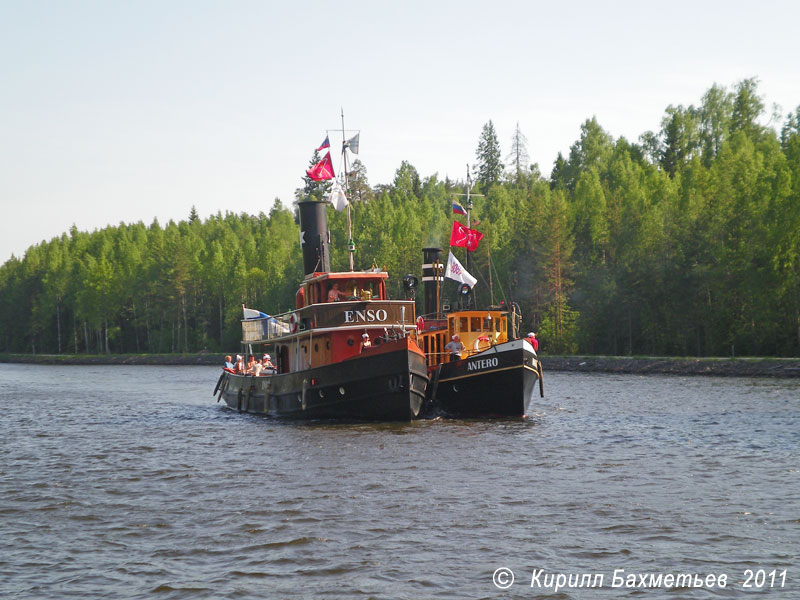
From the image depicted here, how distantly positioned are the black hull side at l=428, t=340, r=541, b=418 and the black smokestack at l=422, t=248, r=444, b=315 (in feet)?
19.4

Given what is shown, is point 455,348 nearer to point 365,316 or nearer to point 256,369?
point 365,316

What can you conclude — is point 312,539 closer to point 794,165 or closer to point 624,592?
point 624,592

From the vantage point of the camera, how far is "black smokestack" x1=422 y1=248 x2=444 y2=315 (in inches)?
1515

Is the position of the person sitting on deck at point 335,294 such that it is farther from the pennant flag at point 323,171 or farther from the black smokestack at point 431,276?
the black smokestack at point 431,276

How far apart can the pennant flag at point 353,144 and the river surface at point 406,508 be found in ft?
38.9

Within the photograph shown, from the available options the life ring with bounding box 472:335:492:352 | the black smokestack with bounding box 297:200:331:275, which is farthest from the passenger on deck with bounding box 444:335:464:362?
the black smokestack with bounding box 297:200:331:275

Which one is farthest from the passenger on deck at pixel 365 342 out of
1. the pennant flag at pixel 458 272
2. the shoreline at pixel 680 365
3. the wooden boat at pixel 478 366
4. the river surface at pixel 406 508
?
the shoreline at pixel 680 365

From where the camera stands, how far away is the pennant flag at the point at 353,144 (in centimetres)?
3519

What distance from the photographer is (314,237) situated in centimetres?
3709

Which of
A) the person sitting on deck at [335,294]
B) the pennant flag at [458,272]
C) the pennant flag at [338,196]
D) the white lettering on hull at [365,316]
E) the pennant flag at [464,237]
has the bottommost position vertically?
the white lettering on hull at [365,316]

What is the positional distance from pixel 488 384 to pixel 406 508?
Answer: 51.4 feet

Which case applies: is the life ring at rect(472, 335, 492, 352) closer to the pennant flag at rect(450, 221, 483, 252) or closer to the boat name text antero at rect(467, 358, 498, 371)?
the boat name text antero at rect(467, 358, 498, 371)

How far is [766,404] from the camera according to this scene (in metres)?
35.8

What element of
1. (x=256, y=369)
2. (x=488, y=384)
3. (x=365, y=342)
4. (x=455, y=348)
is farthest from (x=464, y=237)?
(x=256, y=369)
